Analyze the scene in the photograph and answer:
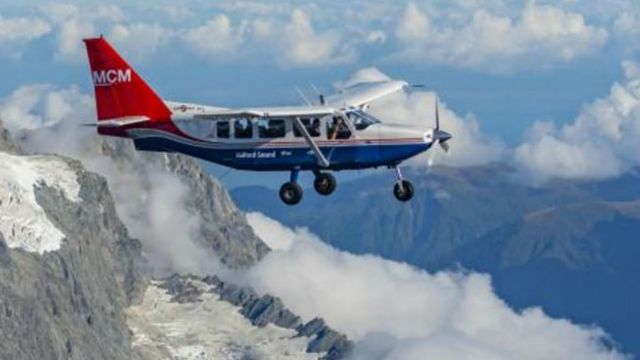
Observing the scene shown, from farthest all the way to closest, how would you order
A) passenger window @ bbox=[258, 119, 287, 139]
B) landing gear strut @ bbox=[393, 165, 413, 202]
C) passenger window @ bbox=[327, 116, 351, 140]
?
1. passenger window @ bbox=[258, 119, 287, 139]
2. landing gear strut @ bbox=[393, 165, 413, 202]
3. passenger window @ bbox=[327, 116, 351, 140]

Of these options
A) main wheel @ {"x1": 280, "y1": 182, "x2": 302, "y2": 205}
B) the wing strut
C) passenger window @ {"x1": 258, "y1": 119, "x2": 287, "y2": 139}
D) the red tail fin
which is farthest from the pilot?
the red tail fin

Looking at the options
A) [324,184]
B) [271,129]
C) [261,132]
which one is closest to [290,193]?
[324,184]

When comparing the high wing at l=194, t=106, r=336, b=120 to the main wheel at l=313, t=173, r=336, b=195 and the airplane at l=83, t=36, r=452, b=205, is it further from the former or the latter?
the main wheel at l=313, t=173, r=336, b=195

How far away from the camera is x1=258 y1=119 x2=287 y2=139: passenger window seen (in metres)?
127

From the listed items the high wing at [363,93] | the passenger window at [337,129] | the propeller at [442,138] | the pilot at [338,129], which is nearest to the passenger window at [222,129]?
the passenger window at [337,129]

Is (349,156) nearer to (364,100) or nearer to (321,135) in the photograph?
(321,135)

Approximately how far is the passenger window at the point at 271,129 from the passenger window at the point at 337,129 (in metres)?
4.01

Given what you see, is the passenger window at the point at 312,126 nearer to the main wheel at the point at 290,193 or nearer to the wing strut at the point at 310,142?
the wing strut at the point at 310,142

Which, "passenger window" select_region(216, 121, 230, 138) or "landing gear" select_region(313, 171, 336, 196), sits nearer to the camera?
"passenger window" select_region(216, 121, 230, 138)

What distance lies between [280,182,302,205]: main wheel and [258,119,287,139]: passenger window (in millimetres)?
5285

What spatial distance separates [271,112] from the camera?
12412 cm

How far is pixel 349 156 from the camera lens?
414 ft

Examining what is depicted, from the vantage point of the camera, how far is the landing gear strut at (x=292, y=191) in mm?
130125

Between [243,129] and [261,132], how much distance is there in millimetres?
1850
